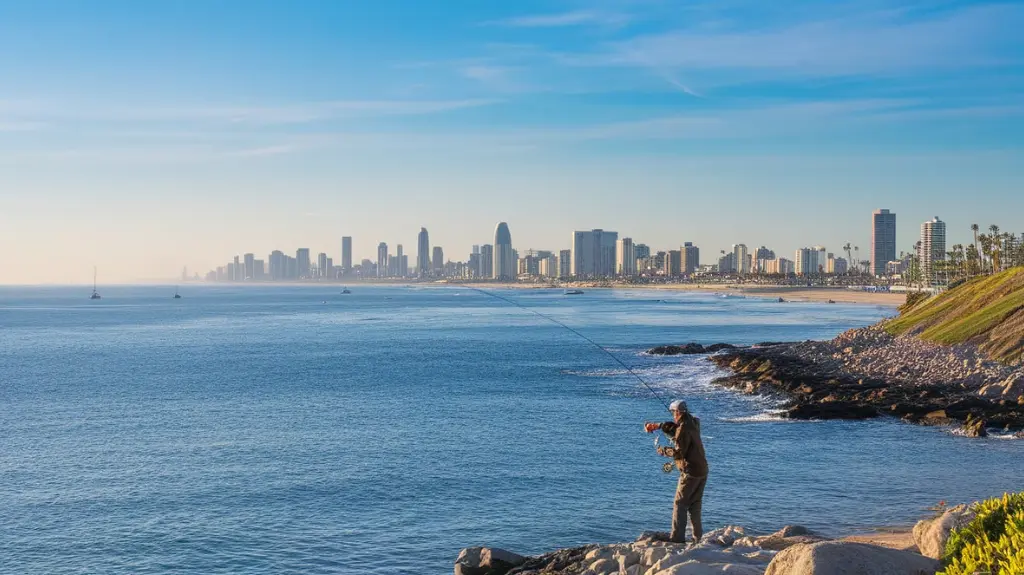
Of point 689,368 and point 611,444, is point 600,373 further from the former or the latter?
point 611,444

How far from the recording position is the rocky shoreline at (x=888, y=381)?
35281 millimetres

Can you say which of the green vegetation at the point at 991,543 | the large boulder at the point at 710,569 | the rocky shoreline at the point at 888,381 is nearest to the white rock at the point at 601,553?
the large boulder at the point at 710,569

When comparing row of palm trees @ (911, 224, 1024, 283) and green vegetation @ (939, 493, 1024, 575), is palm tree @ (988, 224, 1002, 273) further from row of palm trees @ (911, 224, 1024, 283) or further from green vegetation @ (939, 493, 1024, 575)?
green vegetation @ (939, 493, 1024, 575)

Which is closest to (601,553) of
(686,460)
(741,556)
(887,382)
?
(686,460)

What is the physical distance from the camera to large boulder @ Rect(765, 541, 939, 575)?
32.5 ft

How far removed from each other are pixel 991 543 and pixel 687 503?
5.86 metres

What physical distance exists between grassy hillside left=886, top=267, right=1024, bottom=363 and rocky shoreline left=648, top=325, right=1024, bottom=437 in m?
1.18

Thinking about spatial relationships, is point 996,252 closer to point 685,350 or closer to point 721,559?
point 685,350

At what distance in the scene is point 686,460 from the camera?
47.9ft

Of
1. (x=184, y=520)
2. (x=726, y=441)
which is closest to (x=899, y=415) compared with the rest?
(x=726, y=441)

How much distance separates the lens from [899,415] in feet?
120

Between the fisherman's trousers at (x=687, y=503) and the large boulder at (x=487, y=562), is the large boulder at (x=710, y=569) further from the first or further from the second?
the large boulder at (x=487, y=562)

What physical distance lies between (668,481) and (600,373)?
32163 millimetres

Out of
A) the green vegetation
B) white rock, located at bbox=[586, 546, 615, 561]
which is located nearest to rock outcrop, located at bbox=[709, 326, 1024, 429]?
white rock, located at bbox=[586, 546, 615, 561]
